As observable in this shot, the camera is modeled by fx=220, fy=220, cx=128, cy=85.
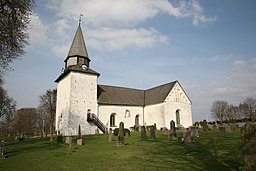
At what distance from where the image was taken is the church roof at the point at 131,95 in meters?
35.3

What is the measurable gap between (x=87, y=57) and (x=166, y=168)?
28161 mm

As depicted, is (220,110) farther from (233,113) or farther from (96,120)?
(96,120)

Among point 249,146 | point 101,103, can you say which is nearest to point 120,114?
point 101,103

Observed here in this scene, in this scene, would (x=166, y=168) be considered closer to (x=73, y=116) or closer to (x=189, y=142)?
(x=189, y=142)

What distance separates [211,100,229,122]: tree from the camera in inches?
2167

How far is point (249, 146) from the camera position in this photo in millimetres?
5656

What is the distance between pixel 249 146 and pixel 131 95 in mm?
34216

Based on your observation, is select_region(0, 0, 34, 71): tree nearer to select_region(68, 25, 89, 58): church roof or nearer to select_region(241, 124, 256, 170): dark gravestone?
select_region(241, 124, 256, 170): dark gravestone

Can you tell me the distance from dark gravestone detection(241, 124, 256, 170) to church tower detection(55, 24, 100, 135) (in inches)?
1029

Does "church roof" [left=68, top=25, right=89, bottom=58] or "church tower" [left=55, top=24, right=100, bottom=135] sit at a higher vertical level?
"church roof" [left=68, top=25, right=89, bottom=58]

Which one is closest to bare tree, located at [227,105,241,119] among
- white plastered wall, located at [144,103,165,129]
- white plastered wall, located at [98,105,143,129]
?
white plastered wall, located at [144,103,165,129]

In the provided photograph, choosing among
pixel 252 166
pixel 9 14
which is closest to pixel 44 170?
pixel 252 166

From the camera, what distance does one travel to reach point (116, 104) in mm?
35031

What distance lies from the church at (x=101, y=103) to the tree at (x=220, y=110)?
67.4 ft
